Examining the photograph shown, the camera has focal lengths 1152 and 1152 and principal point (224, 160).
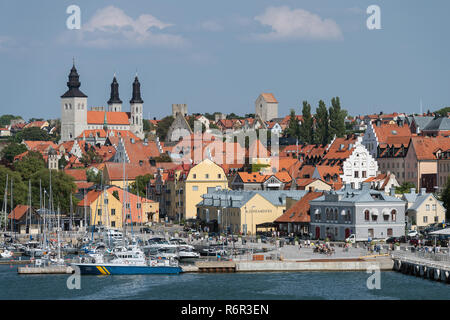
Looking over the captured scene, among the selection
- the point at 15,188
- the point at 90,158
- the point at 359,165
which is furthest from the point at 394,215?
the point at 90,158

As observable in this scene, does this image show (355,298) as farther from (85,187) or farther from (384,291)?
(85,187)

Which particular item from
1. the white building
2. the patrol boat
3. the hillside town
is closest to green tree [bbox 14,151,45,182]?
the hillside town

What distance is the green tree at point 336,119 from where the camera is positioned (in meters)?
160

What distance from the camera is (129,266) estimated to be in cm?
7369

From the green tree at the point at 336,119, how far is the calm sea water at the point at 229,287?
→ 294ft

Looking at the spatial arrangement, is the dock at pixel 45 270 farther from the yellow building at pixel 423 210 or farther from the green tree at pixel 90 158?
the green tree at pixel 90 158

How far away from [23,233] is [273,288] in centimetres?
4206

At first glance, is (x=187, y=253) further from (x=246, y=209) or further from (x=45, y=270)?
(x=246, y=209)

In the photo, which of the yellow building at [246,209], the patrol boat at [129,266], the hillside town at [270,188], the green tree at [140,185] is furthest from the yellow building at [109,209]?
the patrol boat at [129,266]

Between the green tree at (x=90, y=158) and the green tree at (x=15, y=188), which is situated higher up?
the green tree at (x=90, y=158)

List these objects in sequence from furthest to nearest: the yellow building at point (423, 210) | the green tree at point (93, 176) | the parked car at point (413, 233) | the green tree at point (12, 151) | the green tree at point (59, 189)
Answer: the green tree at point (12, 151), the green tree at point (93, 176), the green tree at point (59, 189), the yellow building at point (423, 210), the parked car at point (413, 233)

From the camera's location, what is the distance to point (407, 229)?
8694 centimetres

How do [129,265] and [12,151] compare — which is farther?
[12,151]

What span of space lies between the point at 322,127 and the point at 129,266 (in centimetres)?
9036
